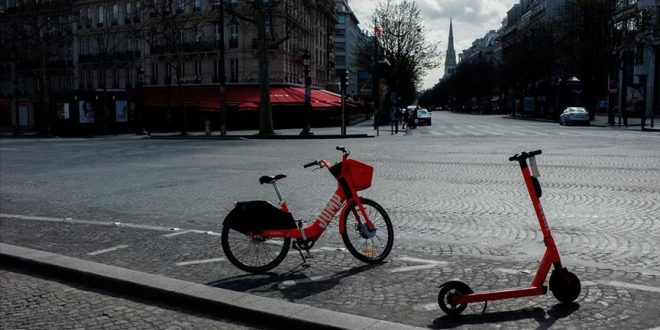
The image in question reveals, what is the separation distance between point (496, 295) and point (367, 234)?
68.4 inches

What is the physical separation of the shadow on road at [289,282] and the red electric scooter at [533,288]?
1.15 metres

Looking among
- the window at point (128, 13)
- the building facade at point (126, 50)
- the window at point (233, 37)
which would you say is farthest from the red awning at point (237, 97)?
the window at point (128, 13)

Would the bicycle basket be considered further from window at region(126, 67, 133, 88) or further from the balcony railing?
window at region(126, 67, 133, 88)

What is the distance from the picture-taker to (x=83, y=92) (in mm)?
41594

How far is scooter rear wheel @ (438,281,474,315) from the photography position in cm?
457

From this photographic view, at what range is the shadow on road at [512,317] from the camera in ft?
14.5

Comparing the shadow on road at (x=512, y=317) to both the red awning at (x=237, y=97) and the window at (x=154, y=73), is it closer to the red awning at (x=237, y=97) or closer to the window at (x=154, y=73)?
the red awning at (x=237, y=97)

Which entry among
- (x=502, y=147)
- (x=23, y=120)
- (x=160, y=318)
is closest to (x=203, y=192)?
(x=160, y=318)

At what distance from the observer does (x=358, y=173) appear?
5.96m

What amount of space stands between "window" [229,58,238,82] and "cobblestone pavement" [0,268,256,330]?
48540 millimetres

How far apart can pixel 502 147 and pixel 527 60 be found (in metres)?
48.3

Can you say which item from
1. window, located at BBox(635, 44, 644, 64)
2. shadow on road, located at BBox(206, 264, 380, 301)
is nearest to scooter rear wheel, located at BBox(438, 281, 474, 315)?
shadow on road, located at BBox(206, 264, 380, 301)

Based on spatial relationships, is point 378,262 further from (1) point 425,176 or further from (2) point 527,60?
(2) point 527,60

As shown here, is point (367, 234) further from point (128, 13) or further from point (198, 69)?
point (128, 13)
